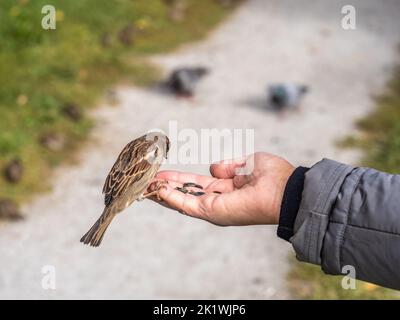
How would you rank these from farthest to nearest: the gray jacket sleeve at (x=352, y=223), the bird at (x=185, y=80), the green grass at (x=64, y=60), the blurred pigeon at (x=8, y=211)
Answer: the bird at (x=185, y=80)
the green grass at (x=64, y=60)
the blurred pigeon at (x=8, y=211)
the gray jacket sleeve at (x=352, y=223)

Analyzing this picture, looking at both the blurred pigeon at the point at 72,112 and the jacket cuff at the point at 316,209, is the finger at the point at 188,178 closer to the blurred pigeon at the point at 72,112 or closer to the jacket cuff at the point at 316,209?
the jacket cuff at the point at 316,209

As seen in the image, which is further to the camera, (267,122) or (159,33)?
(159,33)

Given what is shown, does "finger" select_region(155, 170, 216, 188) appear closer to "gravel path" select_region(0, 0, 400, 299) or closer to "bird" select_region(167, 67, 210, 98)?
"gravel path" select_region(0, 0, 400, 299)

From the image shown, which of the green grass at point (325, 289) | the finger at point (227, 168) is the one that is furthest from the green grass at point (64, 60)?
the finger at point (227, 168)

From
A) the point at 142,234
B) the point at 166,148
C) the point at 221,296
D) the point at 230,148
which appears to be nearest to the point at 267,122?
the point at 230,148

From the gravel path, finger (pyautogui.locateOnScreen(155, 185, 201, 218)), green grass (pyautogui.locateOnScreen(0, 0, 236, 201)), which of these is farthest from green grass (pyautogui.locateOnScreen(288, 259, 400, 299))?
finger (pyautogui.locateOnScreen(155, 185, 201, 218))

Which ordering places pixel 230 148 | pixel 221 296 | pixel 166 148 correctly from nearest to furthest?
pixel 166 148, pixel 221 296, pixel 230 148

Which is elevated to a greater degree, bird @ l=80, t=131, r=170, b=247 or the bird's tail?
bird @ l=80, t=131, r=170, b=247

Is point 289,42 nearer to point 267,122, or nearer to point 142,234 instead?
point 267,122

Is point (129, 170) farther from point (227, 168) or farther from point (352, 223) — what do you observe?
point (352, 223)
